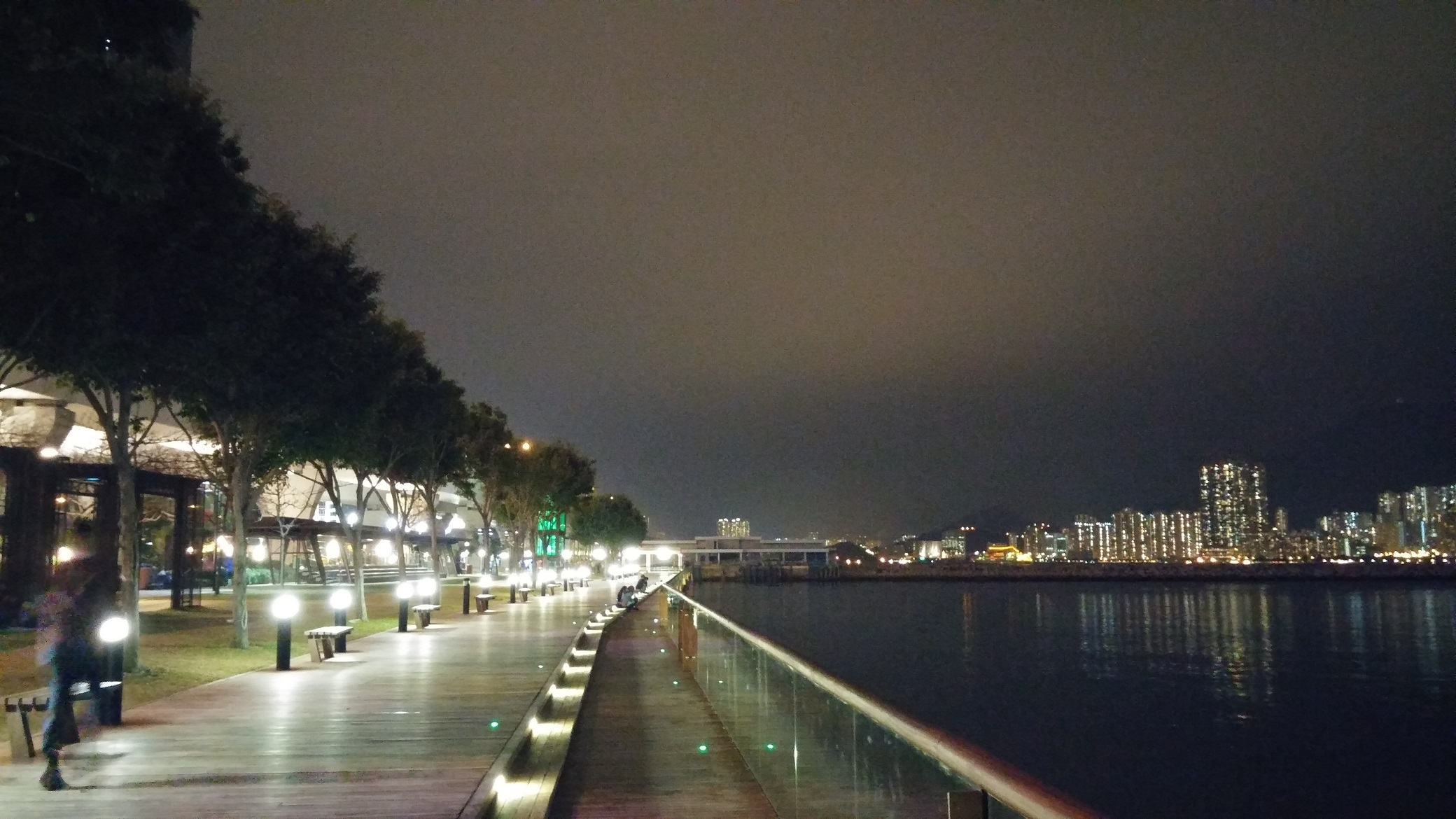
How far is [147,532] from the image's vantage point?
51.3 metres

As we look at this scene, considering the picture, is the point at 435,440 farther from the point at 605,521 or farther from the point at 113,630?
the point at 605,521

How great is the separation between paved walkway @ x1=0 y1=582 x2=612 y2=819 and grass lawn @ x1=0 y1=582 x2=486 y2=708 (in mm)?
1348

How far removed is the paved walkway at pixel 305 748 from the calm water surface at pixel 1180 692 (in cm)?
325

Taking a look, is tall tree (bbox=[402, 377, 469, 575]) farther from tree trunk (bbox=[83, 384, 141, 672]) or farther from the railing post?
the railing post

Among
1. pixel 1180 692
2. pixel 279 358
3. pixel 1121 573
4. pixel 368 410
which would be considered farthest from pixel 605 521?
pixel 1121 573

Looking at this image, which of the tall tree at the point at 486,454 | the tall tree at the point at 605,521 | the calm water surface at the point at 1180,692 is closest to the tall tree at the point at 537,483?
the tall tree at the point at 486,454

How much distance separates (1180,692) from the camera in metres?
51.3

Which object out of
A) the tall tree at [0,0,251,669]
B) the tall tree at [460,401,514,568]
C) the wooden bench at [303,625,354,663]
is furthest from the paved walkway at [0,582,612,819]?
the tall tree at [460,401,514,568]

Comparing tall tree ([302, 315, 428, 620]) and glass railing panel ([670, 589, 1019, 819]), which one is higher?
tall tree ([302, 315, 428, 620])

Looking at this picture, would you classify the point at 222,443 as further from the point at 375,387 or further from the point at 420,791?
the point at 420,791

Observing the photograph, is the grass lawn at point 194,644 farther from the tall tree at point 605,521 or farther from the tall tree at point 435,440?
the tall tree at point 605,521

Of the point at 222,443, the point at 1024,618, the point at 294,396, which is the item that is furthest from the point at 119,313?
the point at 1024,618

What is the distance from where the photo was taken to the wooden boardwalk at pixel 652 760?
9859 millimetres

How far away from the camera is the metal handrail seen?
3430mm
